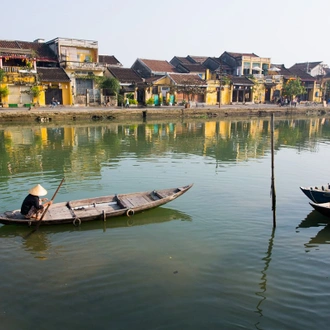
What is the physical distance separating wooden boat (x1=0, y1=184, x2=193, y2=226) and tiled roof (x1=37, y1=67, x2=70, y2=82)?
2962 centimetres

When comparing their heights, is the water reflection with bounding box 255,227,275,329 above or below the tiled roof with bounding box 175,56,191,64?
below

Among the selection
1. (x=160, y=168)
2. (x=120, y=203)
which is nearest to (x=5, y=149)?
(x=160, y=168)

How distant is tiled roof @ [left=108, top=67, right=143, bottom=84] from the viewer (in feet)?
136

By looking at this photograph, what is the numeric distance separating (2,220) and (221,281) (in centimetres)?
525

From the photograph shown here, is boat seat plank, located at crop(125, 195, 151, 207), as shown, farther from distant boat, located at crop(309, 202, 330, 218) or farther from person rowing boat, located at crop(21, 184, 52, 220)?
distant boat, located at crop(309, 202, 330, 218)

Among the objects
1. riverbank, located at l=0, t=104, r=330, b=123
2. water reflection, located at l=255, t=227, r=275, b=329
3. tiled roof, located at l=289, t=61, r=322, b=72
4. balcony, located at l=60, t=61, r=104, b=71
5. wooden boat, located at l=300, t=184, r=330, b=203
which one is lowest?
water reflection, located at l=255, t=227, r=275, b=329

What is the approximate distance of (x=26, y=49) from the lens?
118 ft

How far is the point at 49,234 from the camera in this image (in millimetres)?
8789

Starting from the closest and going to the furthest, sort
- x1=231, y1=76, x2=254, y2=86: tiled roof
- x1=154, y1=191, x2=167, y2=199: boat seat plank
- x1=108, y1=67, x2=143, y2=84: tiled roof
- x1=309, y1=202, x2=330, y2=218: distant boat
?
x1=309, y1=202, x2=330, y2=218: distant boat
x1=154, y1=191, x2=167, y2=199: boat seat plank
x1=108, y1=67, x2=143, y2=84: tiled roof
x1=231, y1=76, x2=254, y2=86: tiled roof

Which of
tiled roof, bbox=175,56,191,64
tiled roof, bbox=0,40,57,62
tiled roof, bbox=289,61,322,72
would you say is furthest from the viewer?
tiled roof, bbox=289,61,322,72

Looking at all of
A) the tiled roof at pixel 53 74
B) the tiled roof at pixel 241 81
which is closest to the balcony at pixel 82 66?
the tiled roof at pixel 53 74

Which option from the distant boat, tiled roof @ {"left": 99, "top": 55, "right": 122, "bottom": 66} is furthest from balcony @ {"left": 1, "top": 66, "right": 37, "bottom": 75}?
the distant boat

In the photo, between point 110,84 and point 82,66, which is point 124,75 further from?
point 82,66

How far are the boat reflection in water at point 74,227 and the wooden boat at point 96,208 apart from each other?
10.0 inches
